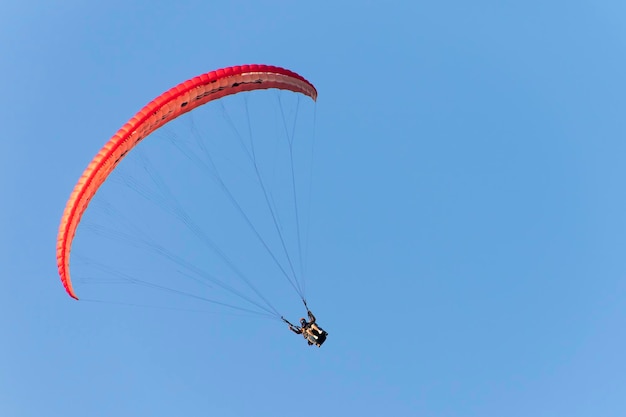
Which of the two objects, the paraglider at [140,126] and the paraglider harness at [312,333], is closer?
the paraglider at [140,126]

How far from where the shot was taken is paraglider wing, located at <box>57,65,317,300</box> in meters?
25.2

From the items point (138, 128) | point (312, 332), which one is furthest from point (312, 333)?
point (138, 128)

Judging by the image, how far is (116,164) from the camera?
2642 centimetres

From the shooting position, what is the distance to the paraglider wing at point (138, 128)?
25219mm

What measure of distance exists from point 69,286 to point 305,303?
10909mm

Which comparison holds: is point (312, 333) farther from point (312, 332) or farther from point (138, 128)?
point (138, 128)

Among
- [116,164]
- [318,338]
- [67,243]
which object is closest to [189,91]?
[116,164]

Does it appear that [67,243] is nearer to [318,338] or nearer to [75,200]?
[75,200]

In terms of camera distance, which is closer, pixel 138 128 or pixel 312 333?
pixel 138 128

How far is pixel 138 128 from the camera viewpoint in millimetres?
25516

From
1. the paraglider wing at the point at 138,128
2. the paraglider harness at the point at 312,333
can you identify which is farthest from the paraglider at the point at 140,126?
the paraglider harness at the point at 312,333

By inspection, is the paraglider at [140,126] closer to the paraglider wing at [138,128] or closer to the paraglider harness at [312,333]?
the paraglider wing at [138,128]

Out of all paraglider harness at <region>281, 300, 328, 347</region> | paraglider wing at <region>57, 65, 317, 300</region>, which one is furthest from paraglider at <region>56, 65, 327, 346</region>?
paraglider harness at <region>281, 300, 328, 347</region>

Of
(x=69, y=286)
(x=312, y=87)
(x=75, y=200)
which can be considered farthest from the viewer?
(x=312, y=87)
